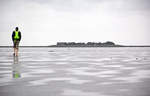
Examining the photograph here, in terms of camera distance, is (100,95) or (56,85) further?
(56,85)

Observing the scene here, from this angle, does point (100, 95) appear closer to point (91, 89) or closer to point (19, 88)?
point (91, 89)

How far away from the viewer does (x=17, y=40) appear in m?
23.4

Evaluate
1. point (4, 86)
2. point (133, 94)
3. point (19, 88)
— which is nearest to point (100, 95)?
point (133, 94)

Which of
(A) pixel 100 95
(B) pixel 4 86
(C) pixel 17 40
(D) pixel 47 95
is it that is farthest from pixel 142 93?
(C) pixel 17 40

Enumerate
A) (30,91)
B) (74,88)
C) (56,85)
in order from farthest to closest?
(56,85) → (74,88) → (30,91)

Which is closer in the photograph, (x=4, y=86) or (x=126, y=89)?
(x=126, y=89)

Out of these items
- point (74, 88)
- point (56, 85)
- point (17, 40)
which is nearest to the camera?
point (74, 88)

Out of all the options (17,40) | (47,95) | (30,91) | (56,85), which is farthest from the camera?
(17,40)

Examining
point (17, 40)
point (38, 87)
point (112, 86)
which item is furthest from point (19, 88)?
point (17, 40)

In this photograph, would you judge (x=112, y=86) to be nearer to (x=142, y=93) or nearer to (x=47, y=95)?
(x=142, y=93)

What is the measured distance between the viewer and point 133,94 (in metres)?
5.57

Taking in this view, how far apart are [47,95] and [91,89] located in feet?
3.87

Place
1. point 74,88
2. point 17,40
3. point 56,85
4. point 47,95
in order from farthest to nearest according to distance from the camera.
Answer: point 17,40
point 56,85
point 74,88
point 47,95

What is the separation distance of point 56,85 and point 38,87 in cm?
52
